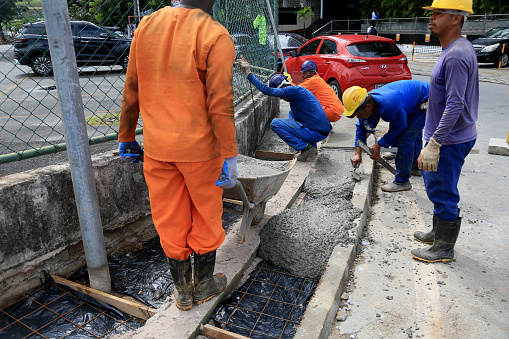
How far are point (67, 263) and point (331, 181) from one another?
3.08 meters

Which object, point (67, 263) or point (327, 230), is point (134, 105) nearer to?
point (67, 263)

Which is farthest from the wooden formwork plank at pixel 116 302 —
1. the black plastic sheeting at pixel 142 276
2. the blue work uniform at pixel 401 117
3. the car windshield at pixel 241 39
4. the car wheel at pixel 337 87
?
the car wheel at pixel 337 87

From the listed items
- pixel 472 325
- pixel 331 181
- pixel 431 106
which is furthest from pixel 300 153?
pixel 472 325

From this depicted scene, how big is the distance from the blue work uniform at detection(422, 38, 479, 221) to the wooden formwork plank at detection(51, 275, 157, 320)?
236cm

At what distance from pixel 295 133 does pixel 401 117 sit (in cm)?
155

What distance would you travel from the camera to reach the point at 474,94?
301cm

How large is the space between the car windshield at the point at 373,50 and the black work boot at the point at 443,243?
658cm

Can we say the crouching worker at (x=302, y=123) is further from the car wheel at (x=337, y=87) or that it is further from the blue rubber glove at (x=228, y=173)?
the car wheel at (x=337, y=87)

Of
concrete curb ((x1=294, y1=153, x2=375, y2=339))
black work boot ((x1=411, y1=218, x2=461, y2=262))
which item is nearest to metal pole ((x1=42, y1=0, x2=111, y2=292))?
concrete curb ((x1=294, y1=153, x2=375, y2=339))

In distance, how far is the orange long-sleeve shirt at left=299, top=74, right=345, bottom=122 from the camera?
240 inches

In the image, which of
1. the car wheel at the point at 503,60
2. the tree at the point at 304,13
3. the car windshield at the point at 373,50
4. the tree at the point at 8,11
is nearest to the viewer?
the tree at the point at 8,11

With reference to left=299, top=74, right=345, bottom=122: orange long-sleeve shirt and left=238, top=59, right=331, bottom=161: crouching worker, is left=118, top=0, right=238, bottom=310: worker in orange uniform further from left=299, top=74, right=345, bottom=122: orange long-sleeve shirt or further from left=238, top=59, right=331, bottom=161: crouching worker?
left=299, top=74, right=345, bottom=122: orange long-sleeve shirt

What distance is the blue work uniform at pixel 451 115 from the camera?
284 cm

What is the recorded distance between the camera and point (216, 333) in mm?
2371
